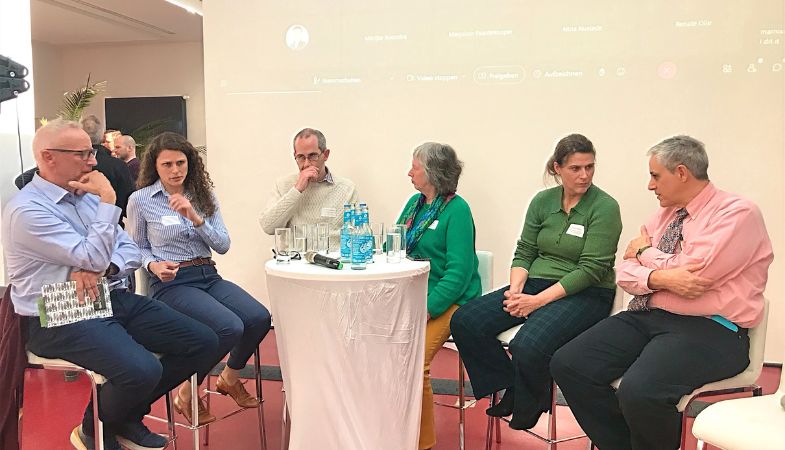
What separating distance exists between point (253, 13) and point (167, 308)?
7.83ft

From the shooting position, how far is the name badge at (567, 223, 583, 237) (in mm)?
2752

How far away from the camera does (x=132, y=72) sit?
9.95 metres

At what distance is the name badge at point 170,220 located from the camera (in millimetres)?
2920

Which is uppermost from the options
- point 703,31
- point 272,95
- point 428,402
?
point 703,31

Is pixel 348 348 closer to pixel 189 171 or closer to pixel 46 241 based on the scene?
pixel 46 241

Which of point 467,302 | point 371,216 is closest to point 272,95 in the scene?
point 371,216

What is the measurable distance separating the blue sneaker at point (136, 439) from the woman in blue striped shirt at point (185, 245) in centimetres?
28

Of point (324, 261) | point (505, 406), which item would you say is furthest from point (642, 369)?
point (324, 261)

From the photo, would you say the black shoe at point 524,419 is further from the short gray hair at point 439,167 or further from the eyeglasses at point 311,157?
the eyeglasses at point 311,157

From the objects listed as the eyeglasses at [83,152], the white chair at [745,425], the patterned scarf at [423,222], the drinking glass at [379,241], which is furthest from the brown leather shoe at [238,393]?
the white chair at [745,425]

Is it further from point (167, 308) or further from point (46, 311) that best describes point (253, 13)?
point (46, 311)

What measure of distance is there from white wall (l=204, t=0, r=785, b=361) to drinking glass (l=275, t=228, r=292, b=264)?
132 centimetres

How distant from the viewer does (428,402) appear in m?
2.71

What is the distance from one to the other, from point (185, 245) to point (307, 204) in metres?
0.74
